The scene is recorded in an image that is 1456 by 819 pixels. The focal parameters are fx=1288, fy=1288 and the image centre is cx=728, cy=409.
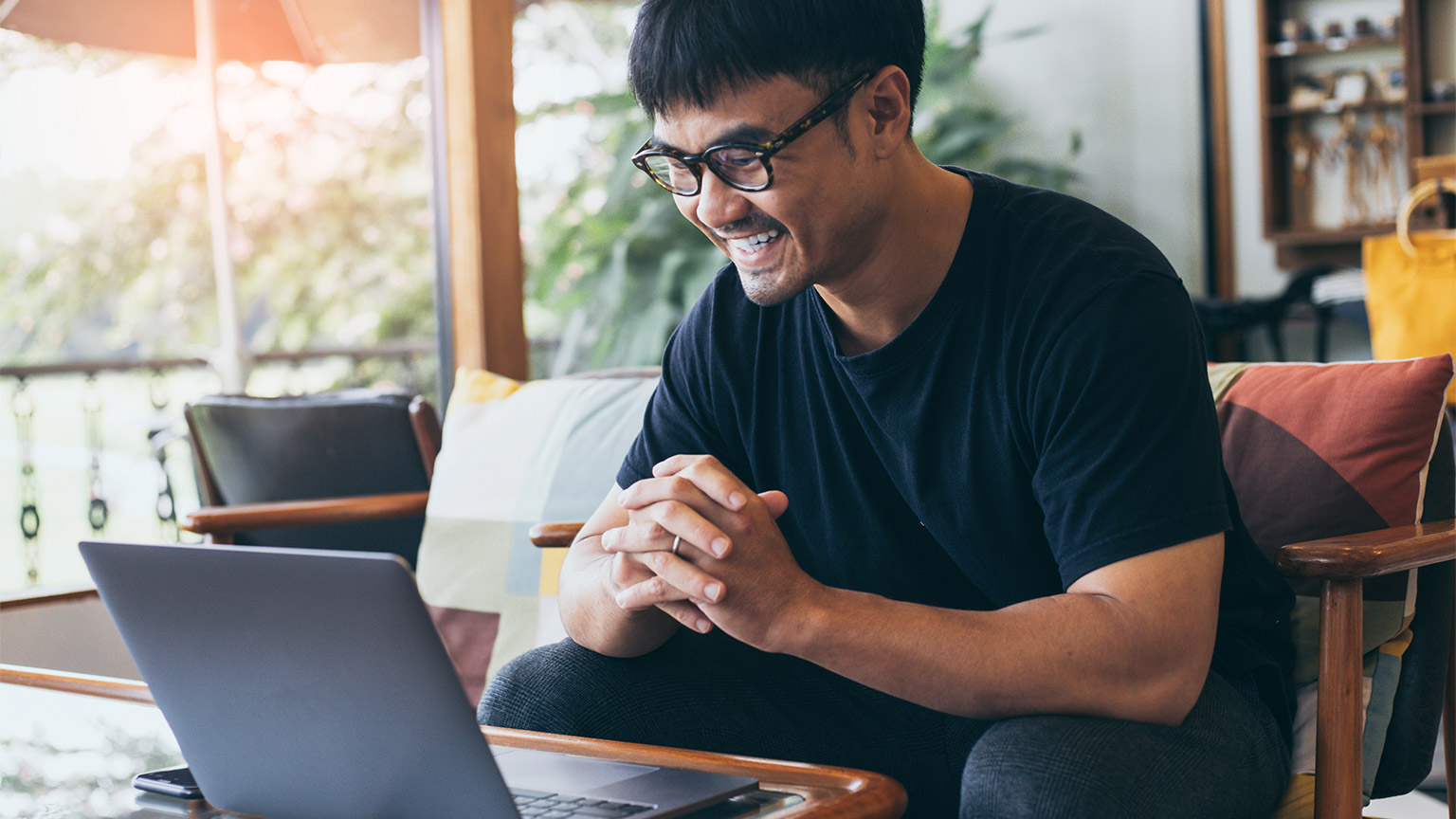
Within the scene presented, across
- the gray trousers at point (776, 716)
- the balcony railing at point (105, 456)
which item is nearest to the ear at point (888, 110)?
the gray trousers at point (776, 716)

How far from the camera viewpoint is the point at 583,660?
120cm

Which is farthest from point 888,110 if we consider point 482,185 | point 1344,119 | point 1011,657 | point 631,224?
point 1344,119

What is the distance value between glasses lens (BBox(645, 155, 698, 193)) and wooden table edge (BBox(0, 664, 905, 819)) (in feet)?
1.63

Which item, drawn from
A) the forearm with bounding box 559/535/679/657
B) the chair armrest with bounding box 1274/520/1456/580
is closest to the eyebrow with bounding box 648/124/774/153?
the forearm with bounding box 559/535/679/657

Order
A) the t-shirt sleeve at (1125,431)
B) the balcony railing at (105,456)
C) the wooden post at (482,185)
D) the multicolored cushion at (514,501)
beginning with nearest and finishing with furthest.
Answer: the t-shirt sleeve at (1125,431)
the multicolored cushion at (514,501)
the wooden post at (482,185)
the balcony railing at (105,456)

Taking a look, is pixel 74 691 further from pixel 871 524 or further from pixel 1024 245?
pixel 1024 245

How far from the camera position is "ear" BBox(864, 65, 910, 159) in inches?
45.8

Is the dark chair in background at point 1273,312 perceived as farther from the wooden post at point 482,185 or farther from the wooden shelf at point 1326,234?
the wooden post at point 482,185

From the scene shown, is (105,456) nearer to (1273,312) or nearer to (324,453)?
(324,453)

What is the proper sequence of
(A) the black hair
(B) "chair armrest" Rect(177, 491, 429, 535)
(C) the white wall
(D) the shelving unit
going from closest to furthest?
(A) the black hair
(B) "chair armrest" Rect(177, 491, 429, 535)
(D) the shelving unit
(C) the white wall

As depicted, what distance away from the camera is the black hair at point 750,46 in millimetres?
1098

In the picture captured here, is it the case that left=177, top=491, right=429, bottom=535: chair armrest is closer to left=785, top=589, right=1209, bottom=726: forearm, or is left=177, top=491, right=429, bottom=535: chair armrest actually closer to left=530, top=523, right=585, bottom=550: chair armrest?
left=530, top=523, right=585, bottom=550: chair armrest

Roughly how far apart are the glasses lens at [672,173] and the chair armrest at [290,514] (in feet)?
3.50

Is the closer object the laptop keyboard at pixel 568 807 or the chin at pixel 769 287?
the laptop keyboard at pixel 568 807
